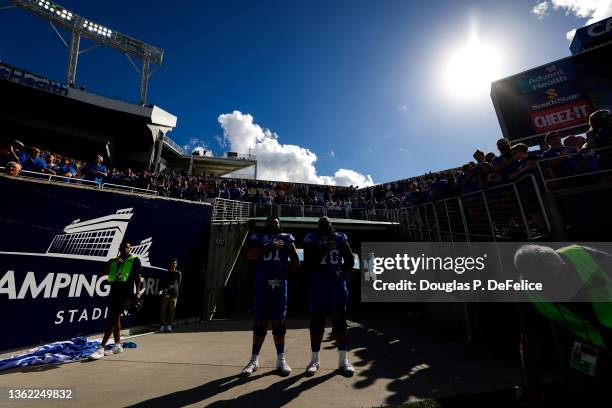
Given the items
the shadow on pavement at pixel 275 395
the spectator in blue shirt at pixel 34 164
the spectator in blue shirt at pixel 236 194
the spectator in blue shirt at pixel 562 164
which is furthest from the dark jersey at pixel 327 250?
the spectator in blue shirt at pixel 236 194

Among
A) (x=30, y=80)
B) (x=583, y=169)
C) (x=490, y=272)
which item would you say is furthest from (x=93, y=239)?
(x=30, y=80)

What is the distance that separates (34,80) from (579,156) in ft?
117

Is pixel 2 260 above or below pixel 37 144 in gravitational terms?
below

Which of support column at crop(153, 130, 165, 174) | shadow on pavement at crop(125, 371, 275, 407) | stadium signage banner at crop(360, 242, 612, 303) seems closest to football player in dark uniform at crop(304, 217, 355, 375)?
shadow on pavement at crop(125, 371, 275, 407)

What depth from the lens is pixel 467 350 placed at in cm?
468

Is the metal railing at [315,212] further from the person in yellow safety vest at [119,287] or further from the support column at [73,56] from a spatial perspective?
the support column at [73,56]

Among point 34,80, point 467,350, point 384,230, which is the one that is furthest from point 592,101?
point 34,80

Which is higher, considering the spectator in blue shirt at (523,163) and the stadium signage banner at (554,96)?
the stadium signage banner at (554,96)

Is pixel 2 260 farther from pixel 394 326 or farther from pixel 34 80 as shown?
pixel 34 80

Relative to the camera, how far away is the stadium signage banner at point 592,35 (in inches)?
458

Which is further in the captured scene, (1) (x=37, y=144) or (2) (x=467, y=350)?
(1) (x=37, y=144)

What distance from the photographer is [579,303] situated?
1.76 m

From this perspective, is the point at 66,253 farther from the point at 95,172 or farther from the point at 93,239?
the point at 95,172

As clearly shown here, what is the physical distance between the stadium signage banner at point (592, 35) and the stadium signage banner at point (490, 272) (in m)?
12.5
